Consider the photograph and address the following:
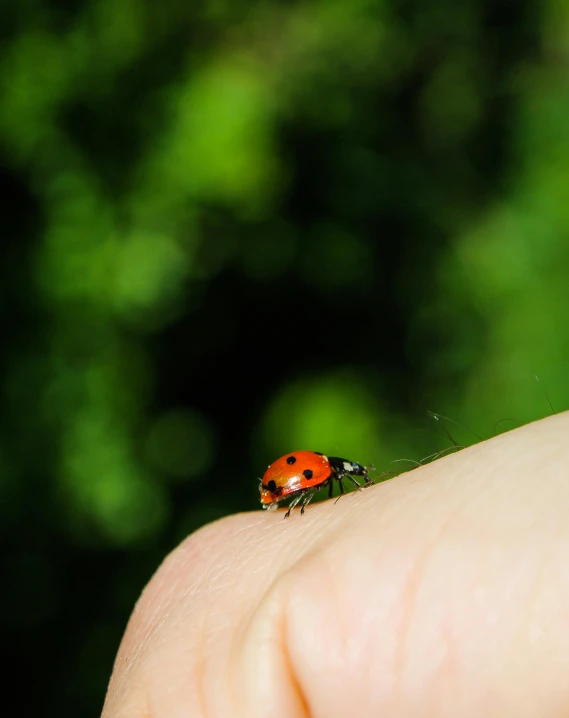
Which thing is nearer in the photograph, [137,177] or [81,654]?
[137,177]

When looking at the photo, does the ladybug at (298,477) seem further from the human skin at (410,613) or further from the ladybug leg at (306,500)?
the human skin at (410,613)

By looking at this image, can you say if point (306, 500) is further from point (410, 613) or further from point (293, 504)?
point (410, 613)

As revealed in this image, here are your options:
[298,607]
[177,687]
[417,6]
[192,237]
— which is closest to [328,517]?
[298,607]

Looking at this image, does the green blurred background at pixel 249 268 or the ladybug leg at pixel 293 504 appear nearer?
the ladybug leg at pixel 293 504

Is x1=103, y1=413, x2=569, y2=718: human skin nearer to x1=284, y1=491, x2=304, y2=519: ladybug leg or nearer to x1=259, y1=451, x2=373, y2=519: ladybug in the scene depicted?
x1=284, y1=491, x2=304, y2=519: ladybug leg

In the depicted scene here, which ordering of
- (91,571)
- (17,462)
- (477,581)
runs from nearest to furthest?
1. (477,581)
2. (17,462)
3. (91,571)

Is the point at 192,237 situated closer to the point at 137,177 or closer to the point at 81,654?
the point at 137,177

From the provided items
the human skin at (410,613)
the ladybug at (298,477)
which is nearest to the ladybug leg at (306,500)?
the ladybug at (298,477)
